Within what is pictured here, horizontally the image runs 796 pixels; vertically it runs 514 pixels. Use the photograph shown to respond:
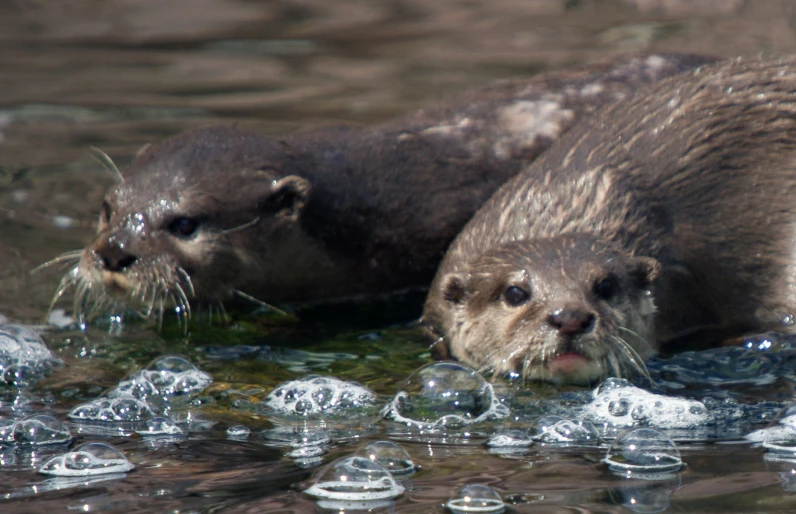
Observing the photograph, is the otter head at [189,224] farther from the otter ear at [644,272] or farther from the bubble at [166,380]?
the otter ear at [644,272]

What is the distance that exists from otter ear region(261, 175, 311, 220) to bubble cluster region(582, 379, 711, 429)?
1766 mm

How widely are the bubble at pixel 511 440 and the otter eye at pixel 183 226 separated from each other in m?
1.95

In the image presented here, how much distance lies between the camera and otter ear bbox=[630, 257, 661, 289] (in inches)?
170

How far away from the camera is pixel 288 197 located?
17.1 ft

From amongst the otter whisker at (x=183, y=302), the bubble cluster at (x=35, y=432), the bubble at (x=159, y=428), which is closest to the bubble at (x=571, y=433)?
the bubble at (x=159, y=428)

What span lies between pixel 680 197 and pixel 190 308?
1983 mm

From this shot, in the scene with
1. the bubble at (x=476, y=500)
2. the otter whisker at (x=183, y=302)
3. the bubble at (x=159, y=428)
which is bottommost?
the bubble at (x=476, y=500)

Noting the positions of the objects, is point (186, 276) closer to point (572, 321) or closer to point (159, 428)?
point (159, 428)

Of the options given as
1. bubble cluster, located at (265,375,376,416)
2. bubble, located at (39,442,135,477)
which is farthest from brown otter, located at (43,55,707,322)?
bubble, located at (39,442,135,477)

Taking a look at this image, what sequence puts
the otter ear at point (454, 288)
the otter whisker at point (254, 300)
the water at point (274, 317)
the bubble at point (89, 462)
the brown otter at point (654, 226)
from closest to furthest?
the water at point (274, 317) < the bubble at point (89, 462) < the brown otter at point (654, 226) < the otter ear at point (454, 288) < the otter whisker at point (254, 300)

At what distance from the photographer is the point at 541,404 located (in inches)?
153

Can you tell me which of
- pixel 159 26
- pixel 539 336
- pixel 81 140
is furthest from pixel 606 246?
pixel 159 26

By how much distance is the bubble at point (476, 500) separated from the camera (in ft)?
9.19

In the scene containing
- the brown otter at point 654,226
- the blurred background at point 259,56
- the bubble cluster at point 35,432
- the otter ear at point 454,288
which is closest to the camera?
the bubble cluster at point 35,432
